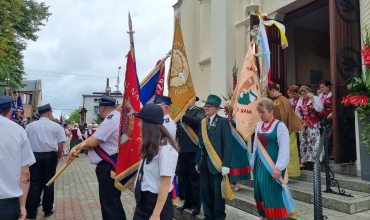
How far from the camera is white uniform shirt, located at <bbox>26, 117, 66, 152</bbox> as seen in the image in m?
5.68

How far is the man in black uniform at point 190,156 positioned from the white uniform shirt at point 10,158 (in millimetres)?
2716

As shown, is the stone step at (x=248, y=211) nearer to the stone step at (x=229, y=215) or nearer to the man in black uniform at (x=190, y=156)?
the stone step at (x=229, y=215)

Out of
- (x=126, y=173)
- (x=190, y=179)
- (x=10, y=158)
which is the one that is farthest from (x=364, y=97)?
(x=10, y=158)

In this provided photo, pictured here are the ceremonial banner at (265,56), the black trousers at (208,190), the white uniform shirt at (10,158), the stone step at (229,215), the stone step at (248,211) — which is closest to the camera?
the white uniform shirt at (10,158)

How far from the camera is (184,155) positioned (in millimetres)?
5246

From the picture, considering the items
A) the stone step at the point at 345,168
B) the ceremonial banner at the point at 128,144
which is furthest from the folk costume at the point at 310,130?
the ceremonial banner at the point at 128,144

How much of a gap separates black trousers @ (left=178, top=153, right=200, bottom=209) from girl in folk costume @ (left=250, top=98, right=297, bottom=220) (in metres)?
1.39

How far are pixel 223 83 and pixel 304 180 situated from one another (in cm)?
477

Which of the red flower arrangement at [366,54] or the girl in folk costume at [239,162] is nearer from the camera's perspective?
the red flower arrangement at [366,54]

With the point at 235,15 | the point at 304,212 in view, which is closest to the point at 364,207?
the point at 304,212

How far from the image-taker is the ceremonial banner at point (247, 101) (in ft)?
18.5

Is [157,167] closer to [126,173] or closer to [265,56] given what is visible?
[126,173]

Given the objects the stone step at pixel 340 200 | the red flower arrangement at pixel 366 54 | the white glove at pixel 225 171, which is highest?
the red flower arrangement at pixel 366 54

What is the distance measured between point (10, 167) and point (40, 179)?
3.32m
